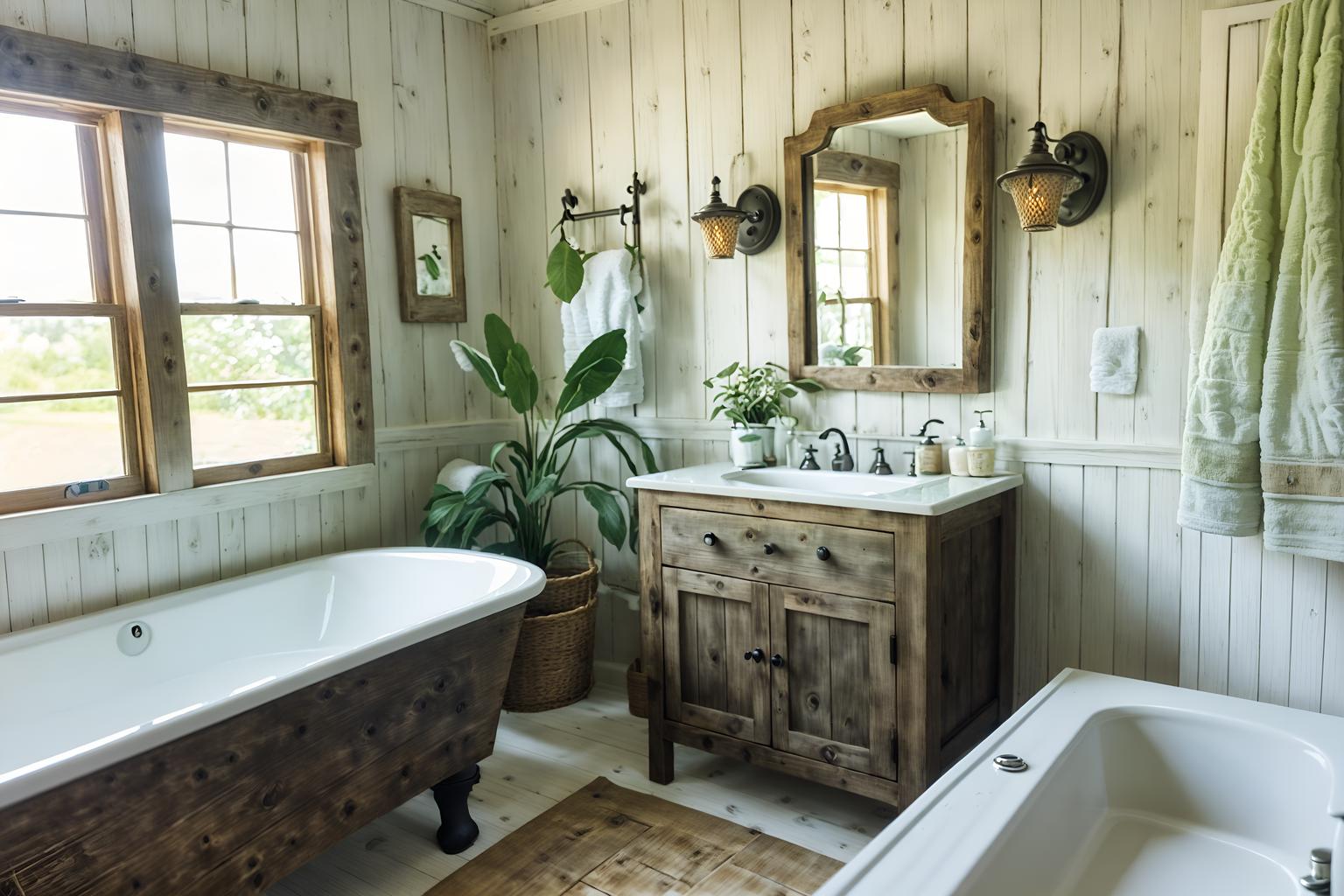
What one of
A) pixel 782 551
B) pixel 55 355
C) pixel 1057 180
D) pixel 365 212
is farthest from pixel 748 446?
pixel 55 355

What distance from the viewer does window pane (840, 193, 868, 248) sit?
2.96 meters

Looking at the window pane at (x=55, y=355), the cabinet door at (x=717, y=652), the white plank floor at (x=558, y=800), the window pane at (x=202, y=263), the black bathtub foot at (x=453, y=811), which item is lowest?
the white plank floor at (x=558, y=800)

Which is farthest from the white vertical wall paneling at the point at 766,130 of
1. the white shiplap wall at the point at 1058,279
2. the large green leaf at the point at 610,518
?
the large green leaf at the point at 610,518

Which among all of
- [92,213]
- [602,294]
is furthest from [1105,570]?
[92,213]

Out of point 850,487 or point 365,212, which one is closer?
point 850,487

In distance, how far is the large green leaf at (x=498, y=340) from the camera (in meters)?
3.40

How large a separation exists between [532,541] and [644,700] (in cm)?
69

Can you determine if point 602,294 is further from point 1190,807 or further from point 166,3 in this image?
point 1190,807

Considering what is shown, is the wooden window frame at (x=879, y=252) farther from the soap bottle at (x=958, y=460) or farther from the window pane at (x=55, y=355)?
the window pane at (x=55, y=355)

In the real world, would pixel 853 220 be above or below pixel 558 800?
above

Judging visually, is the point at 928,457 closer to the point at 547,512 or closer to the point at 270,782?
the point at 547,512

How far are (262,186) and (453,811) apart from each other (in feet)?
6.86

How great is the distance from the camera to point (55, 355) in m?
2.74

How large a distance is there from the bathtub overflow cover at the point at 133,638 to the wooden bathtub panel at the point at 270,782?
0.86 meters
